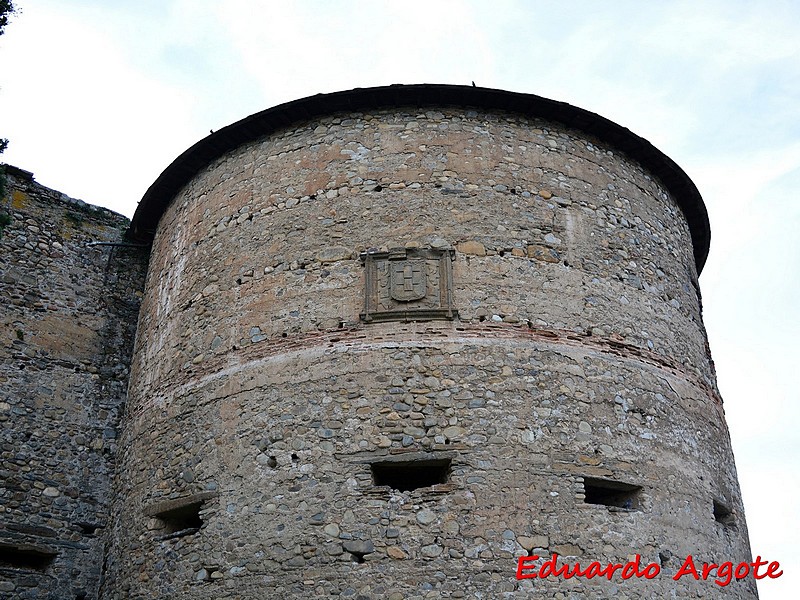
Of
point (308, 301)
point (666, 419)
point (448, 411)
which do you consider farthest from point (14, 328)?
point (666, 419)

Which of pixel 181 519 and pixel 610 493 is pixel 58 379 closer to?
pixel 181 519

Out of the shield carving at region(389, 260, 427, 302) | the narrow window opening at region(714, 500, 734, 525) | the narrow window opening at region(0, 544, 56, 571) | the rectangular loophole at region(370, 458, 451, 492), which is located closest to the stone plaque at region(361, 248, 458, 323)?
the shield carving at region(389, 260, 427, 302)

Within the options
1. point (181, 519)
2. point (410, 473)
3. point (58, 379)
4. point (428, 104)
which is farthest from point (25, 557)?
point (428, 104)

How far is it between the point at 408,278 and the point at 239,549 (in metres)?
3.14

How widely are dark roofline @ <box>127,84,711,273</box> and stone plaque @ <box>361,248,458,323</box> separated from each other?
207cm

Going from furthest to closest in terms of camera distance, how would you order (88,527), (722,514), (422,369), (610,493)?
→ 1. (88,527)
2. (722,514)
3. (610,493)
4. (422,369)

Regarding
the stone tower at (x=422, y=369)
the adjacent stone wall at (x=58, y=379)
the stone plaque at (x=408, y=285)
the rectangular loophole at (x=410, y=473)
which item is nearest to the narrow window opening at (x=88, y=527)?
the adjacent stone wall at (x=58, y=379)

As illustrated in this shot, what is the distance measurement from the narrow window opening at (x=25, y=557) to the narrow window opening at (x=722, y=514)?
7.49 meters

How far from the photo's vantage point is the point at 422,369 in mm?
8352

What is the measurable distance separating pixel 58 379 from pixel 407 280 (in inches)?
196

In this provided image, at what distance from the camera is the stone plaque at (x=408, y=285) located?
28.5 feet

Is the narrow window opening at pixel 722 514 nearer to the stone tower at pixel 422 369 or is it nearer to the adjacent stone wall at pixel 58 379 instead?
the stone tower at pixel 422 369

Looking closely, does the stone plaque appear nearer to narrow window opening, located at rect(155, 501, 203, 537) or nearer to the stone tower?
the stone tower

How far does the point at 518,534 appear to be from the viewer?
7.63 metres
